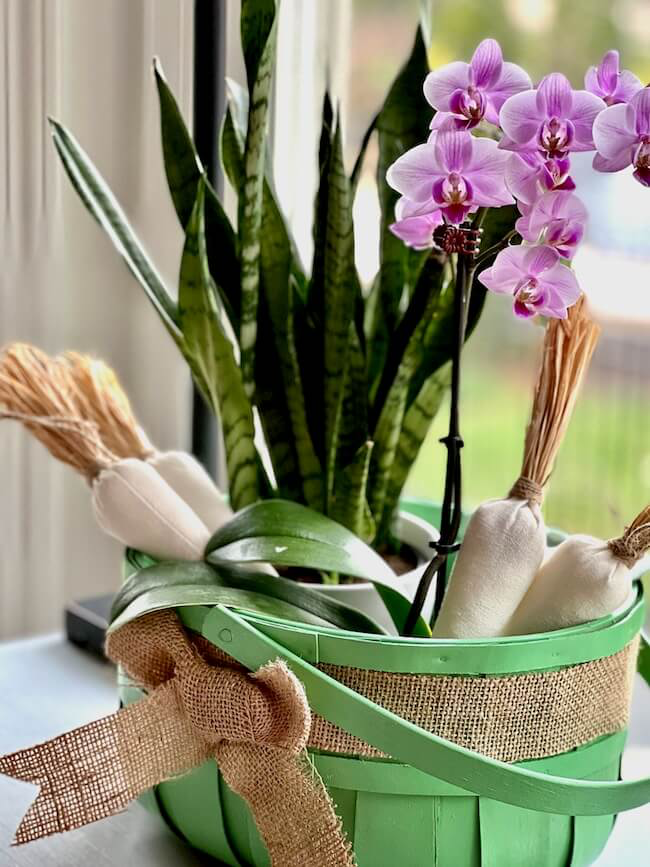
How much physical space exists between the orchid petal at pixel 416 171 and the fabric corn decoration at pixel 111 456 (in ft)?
0.65

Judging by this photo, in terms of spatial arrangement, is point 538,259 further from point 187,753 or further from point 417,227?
point 187,753

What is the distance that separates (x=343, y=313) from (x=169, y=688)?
20 cm

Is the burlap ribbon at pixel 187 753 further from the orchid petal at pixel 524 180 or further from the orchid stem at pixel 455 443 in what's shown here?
the orchid petal at pixel 524 180

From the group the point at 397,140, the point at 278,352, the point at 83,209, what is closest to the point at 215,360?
the point at 278,352

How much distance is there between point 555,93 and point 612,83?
0.04 metres

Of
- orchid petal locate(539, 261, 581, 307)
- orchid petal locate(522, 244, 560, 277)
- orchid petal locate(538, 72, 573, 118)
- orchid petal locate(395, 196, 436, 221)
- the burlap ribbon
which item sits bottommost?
the burlap ribbon

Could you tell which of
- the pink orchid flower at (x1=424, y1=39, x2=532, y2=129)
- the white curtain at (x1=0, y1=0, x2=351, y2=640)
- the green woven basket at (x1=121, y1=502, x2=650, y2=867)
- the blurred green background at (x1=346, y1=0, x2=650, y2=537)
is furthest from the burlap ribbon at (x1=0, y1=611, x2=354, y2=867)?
the blurred green background at (x1=346, y1=0, x2=650, y2=537)

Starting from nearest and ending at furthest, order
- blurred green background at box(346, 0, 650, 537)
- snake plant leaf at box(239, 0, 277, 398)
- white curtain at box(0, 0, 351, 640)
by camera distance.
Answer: snake plant leaf at box(239, 0, 277, 398), white curtain at box(0, 0, 351, 640), blurred green background at box(346, 0, 650, 537)

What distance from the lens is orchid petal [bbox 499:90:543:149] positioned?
1.29 ft

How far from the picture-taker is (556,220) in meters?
0.40

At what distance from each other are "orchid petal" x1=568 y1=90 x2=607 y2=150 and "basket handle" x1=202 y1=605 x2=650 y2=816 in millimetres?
211

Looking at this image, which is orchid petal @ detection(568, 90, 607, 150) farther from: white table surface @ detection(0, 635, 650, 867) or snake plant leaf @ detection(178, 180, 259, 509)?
white table surface @ detection(0, 635, 650, 867)

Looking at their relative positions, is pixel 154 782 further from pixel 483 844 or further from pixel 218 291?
pixel 218 291

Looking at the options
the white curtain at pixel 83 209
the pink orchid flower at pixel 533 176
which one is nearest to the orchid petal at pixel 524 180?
the pink orchid flower at pixel 533 176
